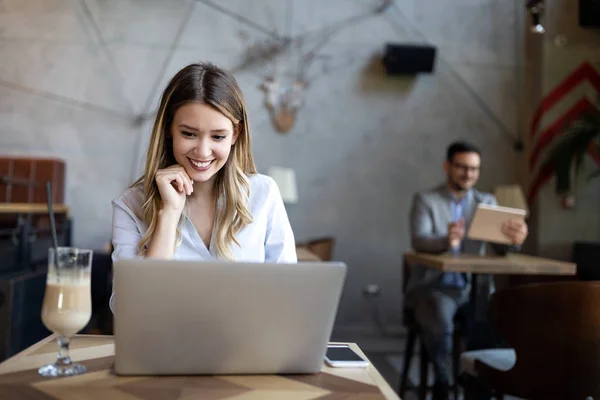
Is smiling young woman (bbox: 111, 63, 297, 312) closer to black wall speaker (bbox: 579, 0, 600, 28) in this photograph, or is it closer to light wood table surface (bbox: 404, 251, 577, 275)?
light wood table surface (bbox: 404, 251, 577, 275)

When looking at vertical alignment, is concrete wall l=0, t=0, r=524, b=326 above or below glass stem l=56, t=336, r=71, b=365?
above

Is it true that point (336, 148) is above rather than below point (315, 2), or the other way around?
below

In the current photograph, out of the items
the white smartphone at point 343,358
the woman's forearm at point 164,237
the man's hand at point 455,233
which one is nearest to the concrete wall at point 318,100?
the man's hand at point 455,233

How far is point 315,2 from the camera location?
566 cm

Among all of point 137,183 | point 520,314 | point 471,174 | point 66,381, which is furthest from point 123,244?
point 471,174

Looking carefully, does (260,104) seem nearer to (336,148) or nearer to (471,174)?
(336,148)

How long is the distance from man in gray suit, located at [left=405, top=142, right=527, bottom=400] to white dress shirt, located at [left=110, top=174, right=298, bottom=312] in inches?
63.1

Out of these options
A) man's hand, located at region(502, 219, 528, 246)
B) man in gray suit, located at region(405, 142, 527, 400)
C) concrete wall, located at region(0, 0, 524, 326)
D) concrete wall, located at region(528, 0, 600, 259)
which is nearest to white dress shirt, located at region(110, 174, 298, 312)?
man in gray suit, located at region(405, 142, 527, 400)

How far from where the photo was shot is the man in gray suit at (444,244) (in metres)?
3.23

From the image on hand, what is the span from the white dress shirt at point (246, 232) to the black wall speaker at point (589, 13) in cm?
434

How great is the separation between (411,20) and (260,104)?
159 cm

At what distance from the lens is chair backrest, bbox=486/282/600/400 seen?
1.94m

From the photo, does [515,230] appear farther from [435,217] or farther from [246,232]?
[246,232]

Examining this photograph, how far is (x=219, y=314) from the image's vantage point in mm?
1054
